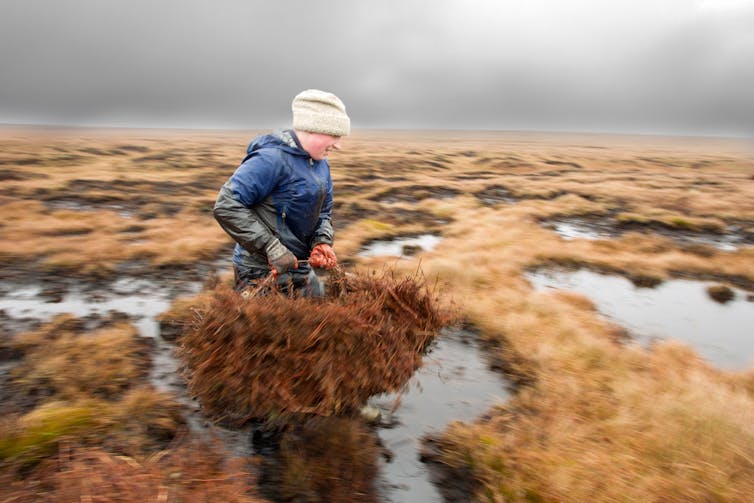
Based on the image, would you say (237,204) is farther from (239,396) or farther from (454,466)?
(454,466)

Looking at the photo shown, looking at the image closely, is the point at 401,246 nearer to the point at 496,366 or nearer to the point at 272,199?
the point at 496,366

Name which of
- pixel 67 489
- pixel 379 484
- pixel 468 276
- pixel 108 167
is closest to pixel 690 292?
pixel 468 276

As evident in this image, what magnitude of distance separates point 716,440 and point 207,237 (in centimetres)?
1101

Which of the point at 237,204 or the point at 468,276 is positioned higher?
the point at 237,204

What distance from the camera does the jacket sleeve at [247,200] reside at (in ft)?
11.1

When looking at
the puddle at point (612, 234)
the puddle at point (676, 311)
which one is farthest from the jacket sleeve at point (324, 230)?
the puddle at point (612, 234)

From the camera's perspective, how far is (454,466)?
3811mm

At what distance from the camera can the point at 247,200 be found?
3.49m

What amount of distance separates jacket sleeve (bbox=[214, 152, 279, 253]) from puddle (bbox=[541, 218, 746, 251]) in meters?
12.2

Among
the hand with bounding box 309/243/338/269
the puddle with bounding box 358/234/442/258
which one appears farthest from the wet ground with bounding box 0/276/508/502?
the puddle with bounding box 358/234/442/258

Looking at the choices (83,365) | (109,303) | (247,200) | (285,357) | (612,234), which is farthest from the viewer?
(612,234)

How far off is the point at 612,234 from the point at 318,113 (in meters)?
14.2

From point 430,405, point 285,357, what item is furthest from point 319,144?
point 430,405

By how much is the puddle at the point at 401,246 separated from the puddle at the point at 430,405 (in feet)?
16.1
